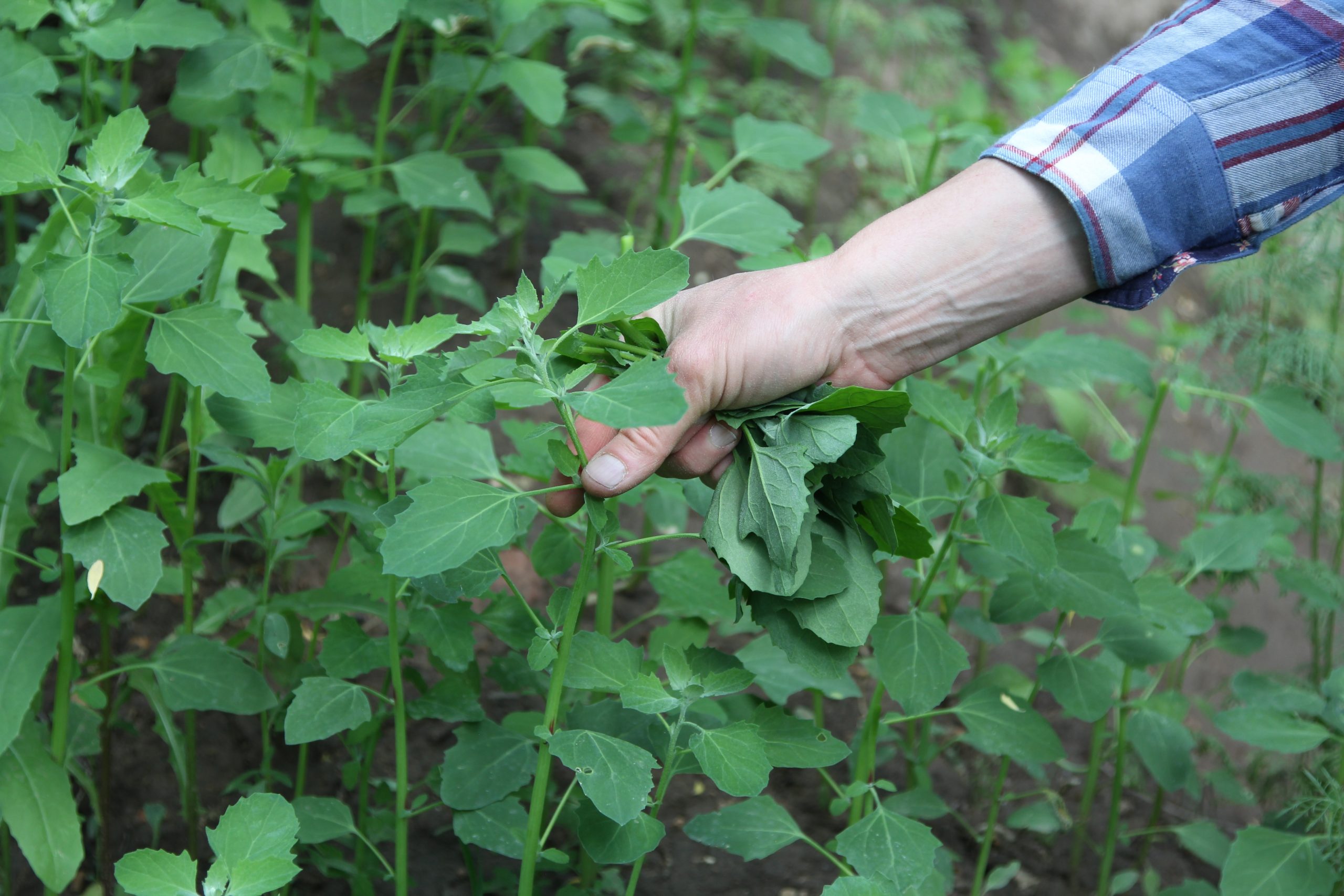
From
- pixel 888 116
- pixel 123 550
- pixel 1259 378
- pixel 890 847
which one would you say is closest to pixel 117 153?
pixel 123 550

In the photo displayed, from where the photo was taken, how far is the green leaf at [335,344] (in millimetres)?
1457

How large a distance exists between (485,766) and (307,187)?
1.45 m

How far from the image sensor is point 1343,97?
1680 mm

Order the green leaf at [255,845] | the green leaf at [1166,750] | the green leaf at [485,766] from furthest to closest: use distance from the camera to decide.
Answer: the green leaf at [1166,750]
the green leaf at [485,766]
the green leaf at [255,845]

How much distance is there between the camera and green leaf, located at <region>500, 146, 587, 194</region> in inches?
107

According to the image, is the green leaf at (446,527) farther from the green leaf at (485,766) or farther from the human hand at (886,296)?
the green leaf at (485,766)

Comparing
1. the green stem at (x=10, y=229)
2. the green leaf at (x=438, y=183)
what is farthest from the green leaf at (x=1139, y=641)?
the green stem at (x=10, y=229)

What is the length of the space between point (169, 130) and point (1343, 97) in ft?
10.7

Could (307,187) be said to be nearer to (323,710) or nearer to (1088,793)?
(323,710)

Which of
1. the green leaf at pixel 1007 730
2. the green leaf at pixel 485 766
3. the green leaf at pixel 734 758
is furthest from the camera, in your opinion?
the green leaf at pixel 1007 730

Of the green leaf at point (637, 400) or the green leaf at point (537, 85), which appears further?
the green leaf at point (537, 85)

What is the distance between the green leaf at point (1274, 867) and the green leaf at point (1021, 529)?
69cm

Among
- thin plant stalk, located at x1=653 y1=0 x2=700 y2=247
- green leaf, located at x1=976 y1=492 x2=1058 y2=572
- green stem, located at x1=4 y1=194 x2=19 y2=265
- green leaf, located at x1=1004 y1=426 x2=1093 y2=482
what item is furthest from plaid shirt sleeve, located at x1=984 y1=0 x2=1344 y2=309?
green stem, located at x1=4 y1=194 x2=19 y2=265

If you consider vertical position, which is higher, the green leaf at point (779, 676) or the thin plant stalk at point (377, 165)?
the thin plant stalk at point (377, 165)
